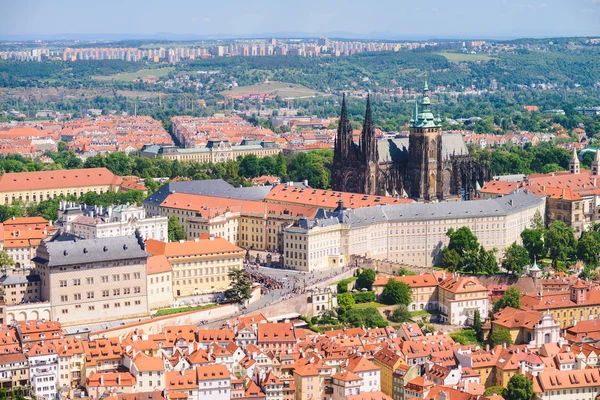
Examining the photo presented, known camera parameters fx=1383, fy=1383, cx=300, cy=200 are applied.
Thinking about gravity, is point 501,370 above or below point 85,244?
below

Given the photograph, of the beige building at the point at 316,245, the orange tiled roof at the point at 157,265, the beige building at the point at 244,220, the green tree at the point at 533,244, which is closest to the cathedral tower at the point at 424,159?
the beige building at the point at 244,220

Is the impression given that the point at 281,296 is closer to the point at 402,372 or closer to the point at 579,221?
the point at 402,372

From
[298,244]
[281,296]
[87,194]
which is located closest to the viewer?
[281,296]

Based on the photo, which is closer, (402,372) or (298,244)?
(402,372)

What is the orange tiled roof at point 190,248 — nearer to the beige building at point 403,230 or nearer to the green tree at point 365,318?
the beige building at point 403,230

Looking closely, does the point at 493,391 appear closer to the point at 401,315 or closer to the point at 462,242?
the point at 401,315

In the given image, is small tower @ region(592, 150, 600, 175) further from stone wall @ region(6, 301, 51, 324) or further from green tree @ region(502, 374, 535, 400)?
stone wall @ region(6, 301, 51, 324)

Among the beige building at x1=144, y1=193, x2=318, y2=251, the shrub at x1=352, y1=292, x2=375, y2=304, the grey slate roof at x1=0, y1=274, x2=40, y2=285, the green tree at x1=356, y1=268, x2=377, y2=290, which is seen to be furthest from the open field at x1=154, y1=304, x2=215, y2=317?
the beige building at x1=144, y1=193, x2=318, y2=251

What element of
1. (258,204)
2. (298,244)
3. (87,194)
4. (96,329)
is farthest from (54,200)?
(96,329)
